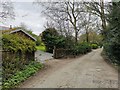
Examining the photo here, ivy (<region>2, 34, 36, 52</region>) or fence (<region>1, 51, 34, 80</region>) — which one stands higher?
ivy (<region>2, 34, 36, 52</region>)

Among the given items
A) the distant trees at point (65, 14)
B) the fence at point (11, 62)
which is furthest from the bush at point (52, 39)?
the fence at point (11, 62)

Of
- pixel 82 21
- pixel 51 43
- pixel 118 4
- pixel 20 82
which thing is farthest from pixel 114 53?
pixel 82 21

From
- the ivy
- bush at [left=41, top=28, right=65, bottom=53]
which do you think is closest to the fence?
the ivy

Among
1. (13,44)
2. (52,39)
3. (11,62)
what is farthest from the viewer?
(52,39)

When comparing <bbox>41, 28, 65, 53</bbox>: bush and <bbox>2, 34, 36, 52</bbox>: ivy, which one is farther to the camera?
<bbox>41, 28, 65, 53</bbox>: bush

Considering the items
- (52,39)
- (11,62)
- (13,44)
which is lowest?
(11,62)

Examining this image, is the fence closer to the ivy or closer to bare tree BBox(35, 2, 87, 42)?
the ivy

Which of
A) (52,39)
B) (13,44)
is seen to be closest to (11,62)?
(13,44)

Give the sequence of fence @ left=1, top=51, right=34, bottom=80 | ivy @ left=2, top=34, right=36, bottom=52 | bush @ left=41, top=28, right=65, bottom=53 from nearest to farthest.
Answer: fence @ left=1, top=51, right=34, bottom=80 < ivy @ left=2, top=34, right=36, bottom=52 < bush @ left=41, top=28, right=65, bottom=53

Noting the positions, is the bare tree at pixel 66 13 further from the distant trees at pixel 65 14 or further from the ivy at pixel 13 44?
the ivy at pixel 13 44

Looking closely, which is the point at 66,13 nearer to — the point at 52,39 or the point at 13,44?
the point at 52,39

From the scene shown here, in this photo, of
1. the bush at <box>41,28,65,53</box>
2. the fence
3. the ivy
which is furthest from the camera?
the bush at <box>41,28,65,53</box>

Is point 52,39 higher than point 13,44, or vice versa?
point 52,39

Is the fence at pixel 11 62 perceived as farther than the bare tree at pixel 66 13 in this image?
No
